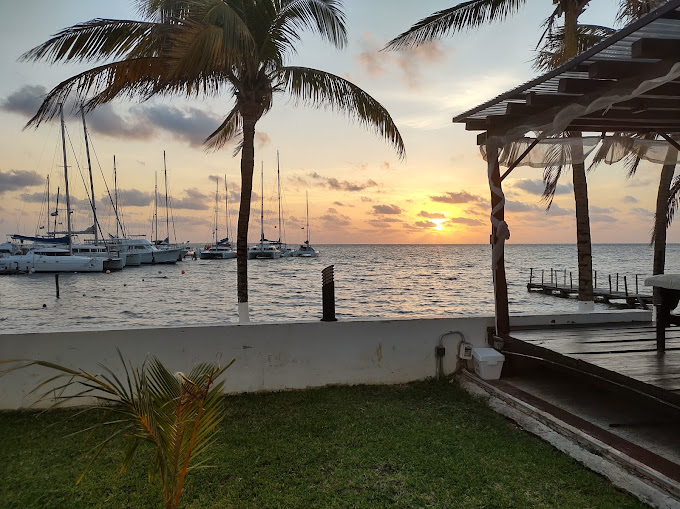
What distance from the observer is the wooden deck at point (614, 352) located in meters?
3.37

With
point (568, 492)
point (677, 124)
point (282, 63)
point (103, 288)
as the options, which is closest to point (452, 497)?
point (568, 492)

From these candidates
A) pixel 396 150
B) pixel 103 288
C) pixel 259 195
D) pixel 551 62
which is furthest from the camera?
pixel 259 195

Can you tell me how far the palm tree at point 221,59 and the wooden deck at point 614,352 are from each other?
5.05 m

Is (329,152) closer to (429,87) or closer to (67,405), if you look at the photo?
(429,87)

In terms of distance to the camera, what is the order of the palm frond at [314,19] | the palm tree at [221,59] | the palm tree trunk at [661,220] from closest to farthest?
1. the palm tree at [221,59]
2. the palm frond at [314,19]
3. the palm tree trunk at [661,220]

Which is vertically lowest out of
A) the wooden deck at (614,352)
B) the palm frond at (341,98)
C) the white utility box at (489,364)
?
the white utility box at (489,364)

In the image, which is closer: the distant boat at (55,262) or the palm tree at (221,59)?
the palm tree at (221,59)

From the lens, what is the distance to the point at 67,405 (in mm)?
4395

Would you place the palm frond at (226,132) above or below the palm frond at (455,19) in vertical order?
below

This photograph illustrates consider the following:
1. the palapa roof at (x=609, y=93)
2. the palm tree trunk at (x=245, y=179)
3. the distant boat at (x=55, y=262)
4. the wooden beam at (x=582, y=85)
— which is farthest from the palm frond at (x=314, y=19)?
the distant boat at (x=55, y=262)

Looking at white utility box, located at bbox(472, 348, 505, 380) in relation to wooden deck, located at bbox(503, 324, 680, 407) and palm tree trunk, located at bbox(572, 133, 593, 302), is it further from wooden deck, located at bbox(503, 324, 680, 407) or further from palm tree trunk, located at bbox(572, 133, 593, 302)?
palm tree trunk, located at bbox(572, 133, 593, 302)

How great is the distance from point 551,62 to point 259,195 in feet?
137

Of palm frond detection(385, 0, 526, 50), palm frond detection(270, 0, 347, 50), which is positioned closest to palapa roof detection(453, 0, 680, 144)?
palm frond detection(270, 0, 347, 50)

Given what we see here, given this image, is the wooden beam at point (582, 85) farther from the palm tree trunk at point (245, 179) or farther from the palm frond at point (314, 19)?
the palm tree trunk at point (245, 179)
